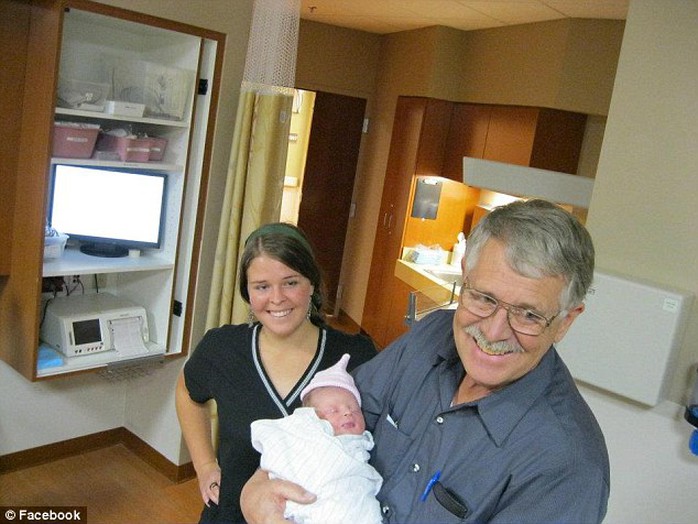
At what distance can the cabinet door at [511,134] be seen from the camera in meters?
4.43

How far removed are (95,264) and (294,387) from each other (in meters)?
1.48

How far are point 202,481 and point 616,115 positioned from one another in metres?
1.76

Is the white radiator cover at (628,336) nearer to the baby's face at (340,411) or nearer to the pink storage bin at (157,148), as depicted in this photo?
the baby's face at (340,411)

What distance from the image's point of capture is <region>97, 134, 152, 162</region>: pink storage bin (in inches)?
114

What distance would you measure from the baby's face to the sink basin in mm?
3654

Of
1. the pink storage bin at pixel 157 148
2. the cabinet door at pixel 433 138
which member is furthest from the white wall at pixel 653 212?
the cabinet door at pixel 433 138

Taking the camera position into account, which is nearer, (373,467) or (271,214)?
(373,467)

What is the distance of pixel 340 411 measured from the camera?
144cm

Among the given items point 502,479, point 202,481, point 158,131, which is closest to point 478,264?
point 502,479

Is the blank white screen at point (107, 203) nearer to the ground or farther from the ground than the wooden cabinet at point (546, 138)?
nearer to the ground

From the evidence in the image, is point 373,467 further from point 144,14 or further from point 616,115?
point 144,14

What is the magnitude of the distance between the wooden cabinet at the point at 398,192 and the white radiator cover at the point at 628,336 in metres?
3.08

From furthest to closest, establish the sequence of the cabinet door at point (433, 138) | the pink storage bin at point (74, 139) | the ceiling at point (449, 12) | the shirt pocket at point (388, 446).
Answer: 1. the cabinet door at point (433, 138)
2. the ceiling at point (449, 12)
3. the pink storage bin at point (74, 139)
4. the shirt pocket at point (388, 446)

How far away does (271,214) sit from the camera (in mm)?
3127
